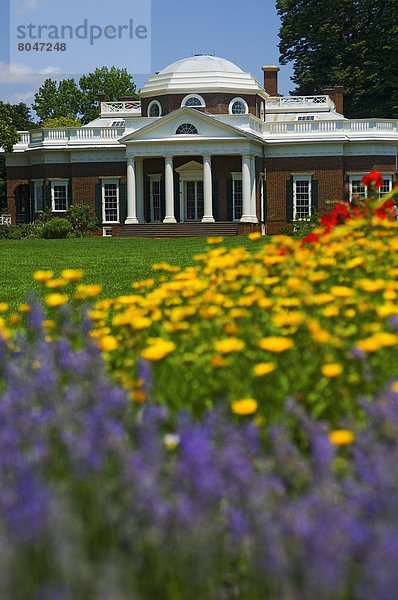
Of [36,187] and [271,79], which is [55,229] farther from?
[271,79]

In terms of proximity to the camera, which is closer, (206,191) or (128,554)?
(128,554)

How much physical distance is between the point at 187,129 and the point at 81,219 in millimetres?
6780

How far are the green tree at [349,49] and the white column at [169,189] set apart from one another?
22485 mm

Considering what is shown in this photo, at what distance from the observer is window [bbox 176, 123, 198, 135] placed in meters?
38.6

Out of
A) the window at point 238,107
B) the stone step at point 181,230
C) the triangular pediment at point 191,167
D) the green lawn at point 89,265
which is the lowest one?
the green lawn at point 89,265

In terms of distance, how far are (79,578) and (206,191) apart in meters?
37.3

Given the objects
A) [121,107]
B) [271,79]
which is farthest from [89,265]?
[271,79]

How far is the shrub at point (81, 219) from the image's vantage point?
3966 cm

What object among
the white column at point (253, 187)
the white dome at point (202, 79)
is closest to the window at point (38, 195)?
the white dome at point (202, 79)

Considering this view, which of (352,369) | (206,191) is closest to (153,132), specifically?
(206,191)

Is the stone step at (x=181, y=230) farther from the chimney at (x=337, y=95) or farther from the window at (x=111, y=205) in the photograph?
the chimney at (x=337, y=95)

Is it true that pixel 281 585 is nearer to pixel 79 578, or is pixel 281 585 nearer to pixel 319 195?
pixel 79 578

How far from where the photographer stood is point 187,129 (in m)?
38.7

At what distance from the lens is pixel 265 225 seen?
136 ft
